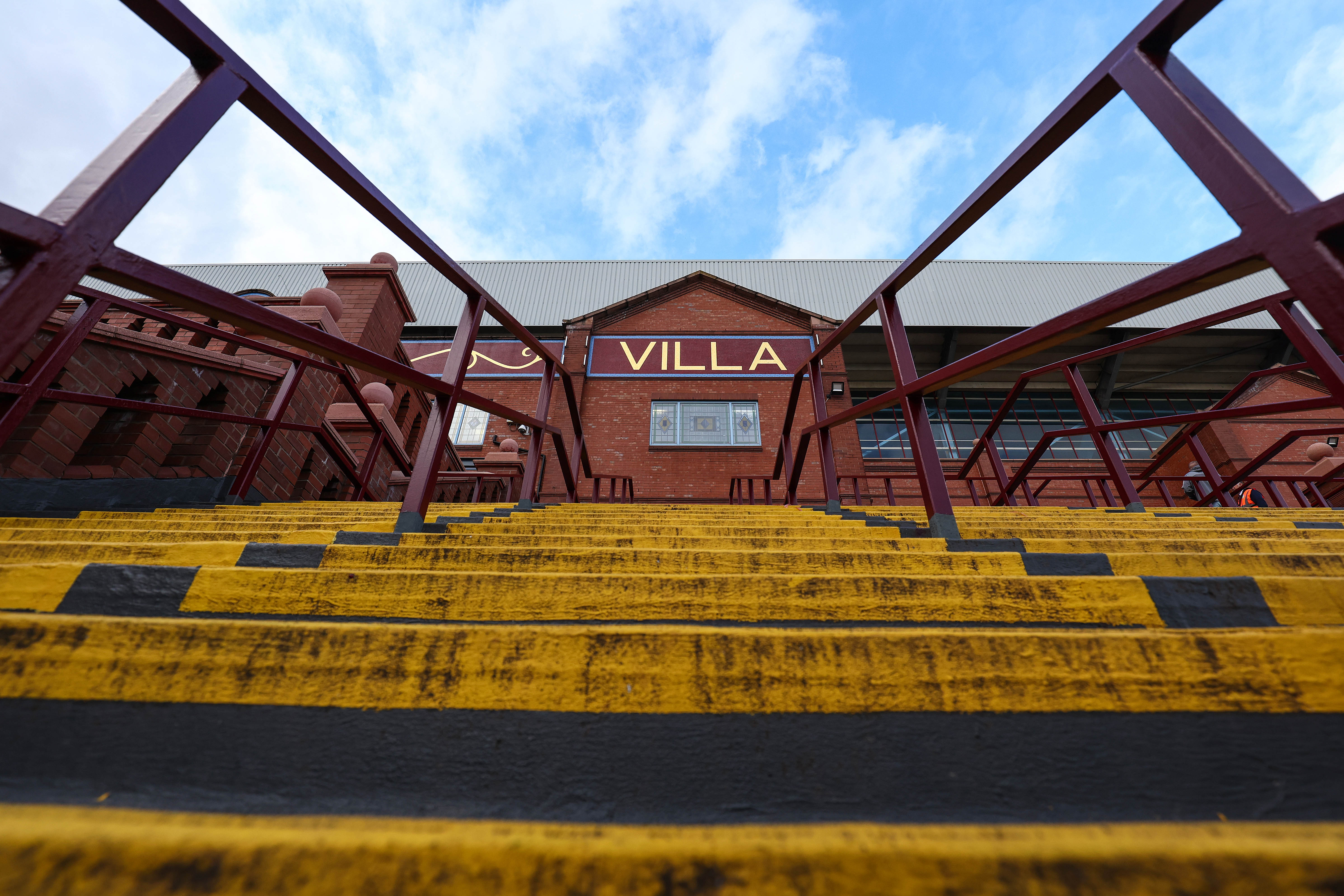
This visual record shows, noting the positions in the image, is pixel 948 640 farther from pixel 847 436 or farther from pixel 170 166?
pixel 847 436

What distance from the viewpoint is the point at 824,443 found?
360 centimetres

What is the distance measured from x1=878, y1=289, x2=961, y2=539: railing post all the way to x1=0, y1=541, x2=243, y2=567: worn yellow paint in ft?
8.34

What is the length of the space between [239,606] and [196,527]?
1705 millimetres

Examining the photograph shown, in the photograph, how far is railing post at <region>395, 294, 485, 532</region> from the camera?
88.0 inches

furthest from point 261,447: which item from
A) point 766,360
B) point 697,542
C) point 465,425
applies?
point 766,360

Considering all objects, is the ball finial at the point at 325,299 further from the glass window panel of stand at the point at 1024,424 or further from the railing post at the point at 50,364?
the glass window panel of stand at the point at 1024,424

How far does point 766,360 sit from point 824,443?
8481 millimetres

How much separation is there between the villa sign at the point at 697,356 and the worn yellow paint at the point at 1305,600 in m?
10.5

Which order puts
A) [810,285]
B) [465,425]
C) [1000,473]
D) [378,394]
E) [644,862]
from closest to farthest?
1. [644,862]
2. [1000,473]
3. [378,394]
4. [465,425]
5. [810,285]

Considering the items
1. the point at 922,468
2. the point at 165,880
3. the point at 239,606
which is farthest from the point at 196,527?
the point at 922,468

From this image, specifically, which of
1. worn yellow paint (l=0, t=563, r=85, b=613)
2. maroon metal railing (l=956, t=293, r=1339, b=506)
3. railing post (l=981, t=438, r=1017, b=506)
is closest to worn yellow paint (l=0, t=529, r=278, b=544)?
worn yellow paint (l=0, t=563, r=85, b=613)

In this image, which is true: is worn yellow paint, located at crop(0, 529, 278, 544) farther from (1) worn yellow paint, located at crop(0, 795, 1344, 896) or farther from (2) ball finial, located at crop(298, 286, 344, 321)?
(2) ball finial, located at crop(298, 286, 344, 321)

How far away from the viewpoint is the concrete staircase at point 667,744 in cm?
56

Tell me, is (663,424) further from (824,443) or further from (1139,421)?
(1139,421)
